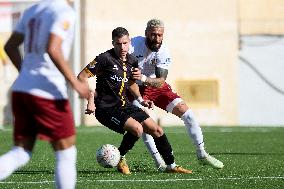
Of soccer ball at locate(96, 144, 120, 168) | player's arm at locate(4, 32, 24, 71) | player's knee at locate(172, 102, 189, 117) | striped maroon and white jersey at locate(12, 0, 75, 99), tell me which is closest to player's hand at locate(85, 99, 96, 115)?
soccer ball at locate(96, 144, 120, 168)

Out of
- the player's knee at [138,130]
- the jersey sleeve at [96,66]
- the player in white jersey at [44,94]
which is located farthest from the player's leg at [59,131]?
the jersey sleeve at [96,66]

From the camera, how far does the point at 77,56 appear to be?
27047mm

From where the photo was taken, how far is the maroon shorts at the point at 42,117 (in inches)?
274

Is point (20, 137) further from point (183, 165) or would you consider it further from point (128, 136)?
point (183, 165)

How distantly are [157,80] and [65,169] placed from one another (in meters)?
4.38

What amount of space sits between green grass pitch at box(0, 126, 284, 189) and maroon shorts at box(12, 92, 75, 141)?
2.30 metres

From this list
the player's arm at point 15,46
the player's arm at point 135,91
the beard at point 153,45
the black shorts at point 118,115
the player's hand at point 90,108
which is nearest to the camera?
the player's arm at point 15,46

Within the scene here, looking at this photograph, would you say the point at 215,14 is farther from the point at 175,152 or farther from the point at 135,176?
the point at 135,176

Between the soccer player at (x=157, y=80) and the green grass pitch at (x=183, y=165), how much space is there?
0.83ft

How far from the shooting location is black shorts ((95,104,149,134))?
10711mm

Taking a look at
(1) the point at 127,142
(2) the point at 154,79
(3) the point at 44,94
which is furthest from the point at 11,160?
(2) the point at 154,79

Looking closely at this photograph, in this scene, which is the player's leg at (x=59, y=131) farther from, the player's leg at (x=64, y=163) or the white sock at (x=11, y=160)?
the white sock at (x=11, y=160)

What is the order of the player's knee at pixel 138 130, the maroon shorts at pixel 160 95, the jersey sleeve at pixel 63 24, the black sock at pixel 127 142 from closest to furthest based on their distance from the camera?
the jersey sleeve at pixel 63 24, the player's knee at pixel 138 130, the black sock at pixel 127 142, the maroon shorts at pixel 160 95

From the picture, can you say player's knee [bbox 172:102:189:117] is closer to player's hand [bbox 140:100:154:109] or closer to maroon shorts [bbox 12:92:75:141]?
player's hand [bbox 140:100:154:109]
